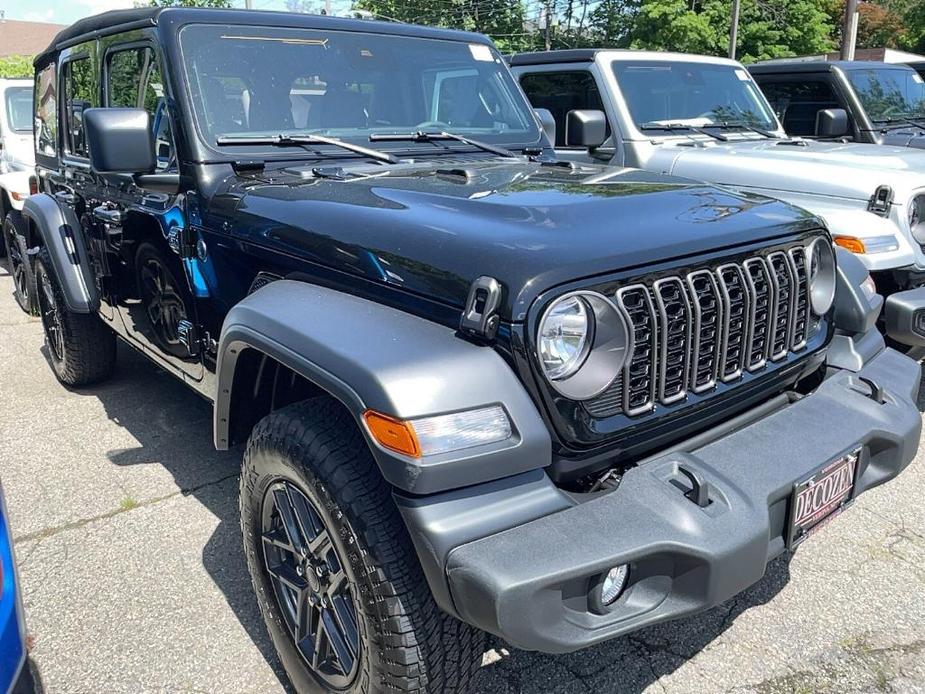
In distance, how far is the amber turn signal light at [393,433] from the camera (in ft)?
5.51

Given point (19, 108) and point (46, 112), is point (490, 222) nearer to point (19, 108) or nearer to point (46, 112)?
point (46, 112)

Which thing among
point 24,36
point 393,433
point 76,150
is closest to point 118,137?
point 76,150

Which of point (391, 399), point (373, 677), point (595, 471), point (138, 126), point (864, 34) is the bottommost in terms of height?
point (373, 677)

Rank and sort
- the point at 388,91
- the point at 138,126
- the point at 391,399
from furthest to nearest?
the point at 388,91
the point at 138,126
the point at 391,399

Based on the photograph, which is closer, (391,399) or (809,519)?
(391,399)

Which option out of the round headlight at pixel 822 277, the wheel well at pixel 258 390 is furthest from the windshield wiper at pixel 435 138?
the round headlight at pixel 822 277

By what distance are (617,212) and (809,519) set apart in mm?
967

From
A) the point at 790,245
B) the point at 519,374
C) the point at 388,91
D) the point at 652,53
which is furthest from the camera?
the point at 652,53

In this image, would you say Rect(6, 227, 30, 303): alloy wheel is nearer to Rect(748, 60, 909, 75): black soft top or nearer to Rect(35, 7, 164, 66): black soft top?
Rect(35, 7, 164, 66): black soft top

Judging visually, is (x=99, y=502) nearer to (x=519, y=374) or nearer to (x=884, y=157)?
(x=519, y=374)

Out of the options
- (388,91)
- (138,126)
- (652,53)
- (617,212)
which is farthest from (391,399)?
(652,53)

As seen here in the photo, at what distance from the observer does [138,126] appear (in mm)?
2768

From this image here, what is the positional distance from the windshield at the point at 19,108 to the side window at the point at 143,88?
645cm

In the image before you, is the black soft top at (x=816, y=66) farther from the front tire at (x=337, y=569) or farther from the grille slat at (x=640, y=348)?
the front tire at (x=337, y=569)
